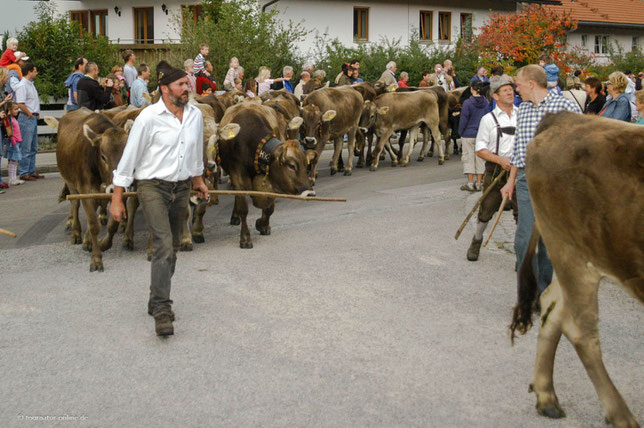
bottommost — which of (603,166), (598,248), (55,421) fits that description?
(55,421)

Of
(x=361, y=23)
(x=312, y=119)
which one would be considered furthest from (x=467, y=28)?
(x=312, y=119)

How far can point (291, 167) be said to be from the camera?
9.85m

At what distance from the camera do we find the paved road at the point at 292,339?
16.4 feet

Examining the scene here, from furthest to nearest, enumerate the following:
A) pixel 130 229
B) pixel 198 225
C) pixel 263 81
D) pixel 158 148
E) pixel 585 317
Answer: pixel 263 81
pixel 198 225
pixel 130 229
pixel 158 148
pixel 585 317

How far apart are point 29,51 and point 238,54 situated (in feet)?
19.5

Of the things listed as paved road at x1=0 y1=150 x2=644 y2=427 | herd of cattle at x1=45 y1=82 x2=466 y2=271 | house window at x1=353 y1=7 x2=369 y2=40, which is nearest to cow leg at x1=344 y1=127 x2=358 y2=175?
herd of cattle at x1=45 y1=82 x2=466 y2=271

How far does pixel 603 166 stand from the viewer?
14.9 ft

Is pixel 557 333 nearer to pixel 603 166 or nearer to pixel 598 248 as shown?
pixel 598 248

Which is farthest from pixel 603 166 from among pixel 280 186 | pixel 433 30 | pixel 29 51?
pixel 433 30

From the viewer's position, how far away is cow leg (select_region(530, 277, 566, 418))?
4.86 metres

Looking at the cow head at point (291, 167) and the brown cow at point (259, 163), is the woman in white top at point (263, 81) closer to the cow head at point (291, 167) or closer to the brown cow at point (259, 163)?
the brown cow at point (259, 163)

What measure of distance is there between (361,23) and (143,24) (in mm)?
9880

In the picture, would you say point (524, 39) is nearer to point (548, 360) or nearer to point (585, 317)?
point (548, 360)

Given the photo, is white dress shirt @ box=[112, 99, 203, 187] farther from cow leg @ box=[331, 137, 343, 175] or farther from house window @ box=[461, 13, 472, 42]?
house window @ box=[461, 13, 472, 42]
